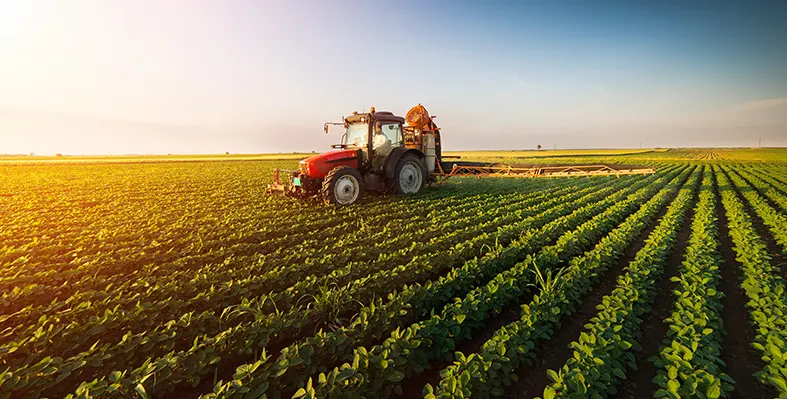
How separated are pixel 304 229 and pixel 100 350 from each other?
4.67 meters

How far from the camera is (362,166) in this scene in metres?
10.0

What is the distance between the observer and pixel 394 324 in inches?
136

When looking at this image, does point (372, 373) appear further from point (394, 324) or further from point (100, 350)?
point (100, 350)

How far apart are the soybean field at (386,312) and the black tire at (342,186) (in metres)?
1.47

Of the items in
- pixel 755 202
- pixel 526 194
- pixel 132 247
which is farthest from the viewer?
pixel 526 194

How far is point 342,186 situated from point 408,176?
7.86 feet

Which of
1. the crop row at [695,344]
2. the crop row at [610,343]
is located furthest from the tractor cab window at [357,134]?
the crop row at [695,344]

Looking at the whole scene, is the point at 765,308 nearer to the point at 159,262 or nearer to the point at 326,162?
the point at 159,262

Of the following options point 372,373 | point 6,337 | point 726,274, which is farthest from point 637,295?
point 6,337

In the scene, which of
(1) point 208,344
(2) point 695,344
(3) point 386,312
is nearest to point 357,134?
(3) point 386,312

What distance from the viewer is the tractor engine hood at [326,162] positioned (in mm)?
9281

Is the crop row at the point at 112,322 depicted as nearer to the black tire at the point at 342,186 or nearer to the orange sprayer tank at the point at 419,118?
the black tire at the point at 342,186

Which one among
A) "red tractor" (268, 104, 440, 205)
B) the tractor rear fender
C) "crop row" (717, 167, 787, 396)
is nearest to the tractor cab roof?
"red tractor" (268, 104, 440, 205)

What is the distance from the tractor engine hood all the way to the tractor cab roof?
0.94 meters
